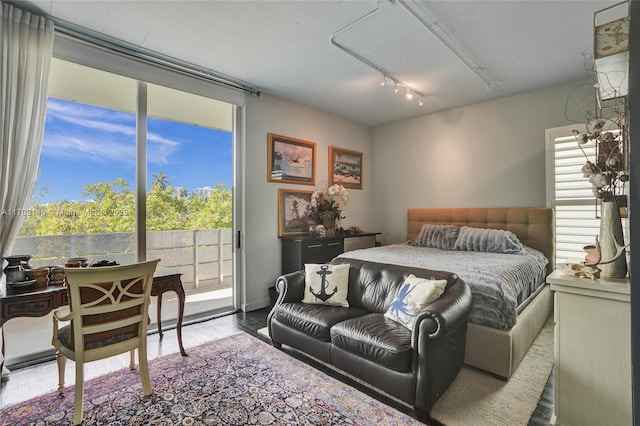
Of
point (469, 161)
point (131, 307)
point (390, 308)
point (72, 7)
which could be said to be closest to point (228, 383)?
point (131, 307)

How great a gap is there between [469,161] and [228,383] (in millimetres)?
4289

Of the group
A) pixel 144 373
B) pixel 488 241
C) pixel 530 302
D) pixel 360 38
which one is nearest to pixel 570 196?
pixel 488 241

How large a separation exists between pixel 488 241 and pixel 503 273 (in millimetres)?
1274

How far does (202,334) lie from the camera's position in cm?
316

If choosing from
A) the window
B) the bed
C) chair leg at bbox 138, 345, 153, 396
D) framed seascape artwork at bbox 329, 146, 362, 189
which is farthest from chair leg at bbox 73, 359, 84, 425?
the window

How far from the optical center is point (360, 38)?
2.76 meters

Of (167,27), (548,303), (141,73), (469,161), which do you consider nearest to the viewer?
(167,27)

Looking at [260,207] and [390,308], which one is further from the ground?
[260,207]


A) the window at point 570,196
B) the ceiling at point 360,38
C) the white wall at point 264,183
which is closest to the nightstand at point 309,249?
the white wall at point 264,183

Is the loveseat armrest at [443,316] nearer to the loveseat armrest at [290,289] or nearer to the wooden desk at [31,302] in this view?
the loveseat armrest at [290,289]

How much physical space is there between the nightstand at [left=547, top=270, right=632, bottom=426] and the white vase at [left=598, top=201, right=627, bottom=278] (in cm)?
6

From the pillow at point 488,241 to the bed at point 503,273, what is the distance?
0.79 ft

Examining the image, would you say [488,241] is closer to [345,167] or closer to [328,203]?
[328,203]

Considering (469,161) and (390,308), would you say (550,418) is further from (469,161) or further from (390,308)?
(469,161)
